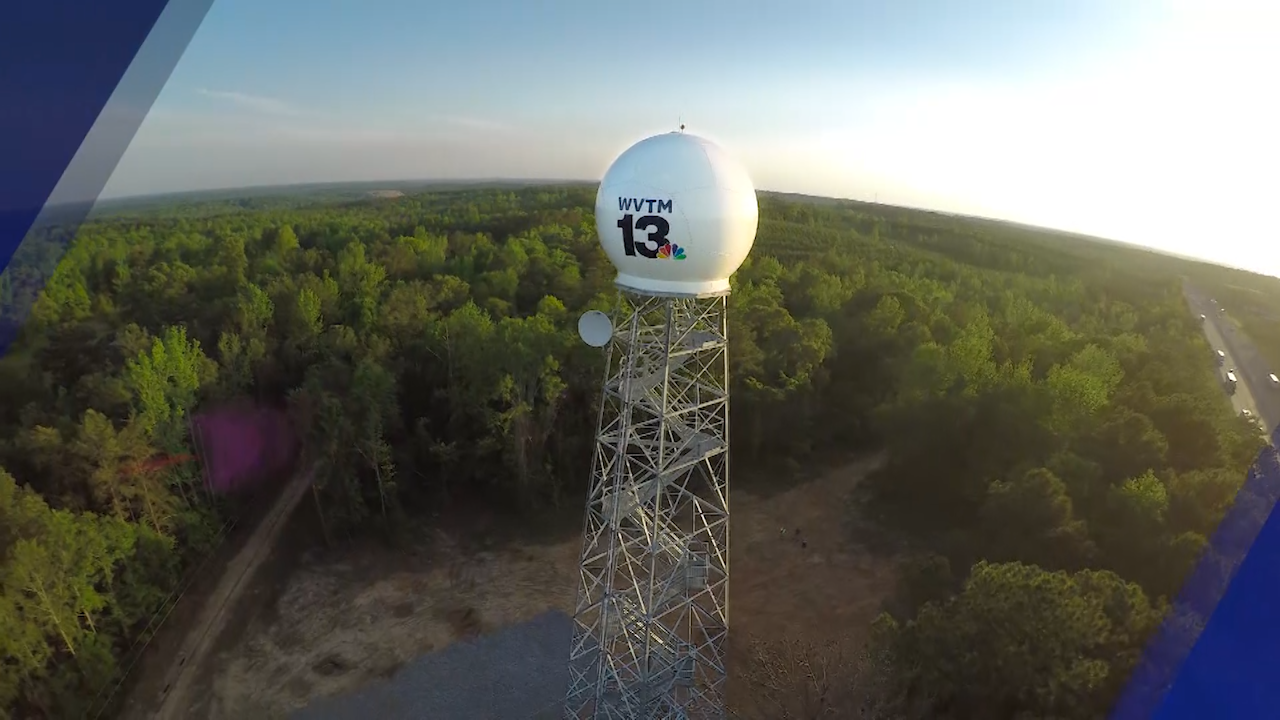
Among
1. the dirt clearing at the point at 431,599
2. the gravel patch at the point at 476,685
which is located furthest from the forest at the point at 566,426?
the gravel patch at the point at 476,685

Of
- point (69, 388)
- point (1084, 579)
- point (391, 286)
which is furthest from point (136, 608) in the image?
point (1084, 579)

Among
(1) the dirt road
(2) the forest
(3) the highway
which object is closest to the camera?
(2) the forest

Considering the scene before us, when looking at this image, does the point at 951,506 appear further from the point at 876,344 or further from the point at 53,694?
the point at 53,694

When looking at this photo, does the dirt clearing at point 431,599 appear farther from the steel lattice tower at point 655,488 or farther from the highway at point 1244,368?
the highway at point 1244,368

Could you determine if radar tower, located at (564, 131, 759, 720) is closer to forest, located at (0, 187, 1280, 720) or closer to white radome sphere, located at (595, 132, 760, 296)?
white radome sphere, located at (595, 132, 760, 296)
